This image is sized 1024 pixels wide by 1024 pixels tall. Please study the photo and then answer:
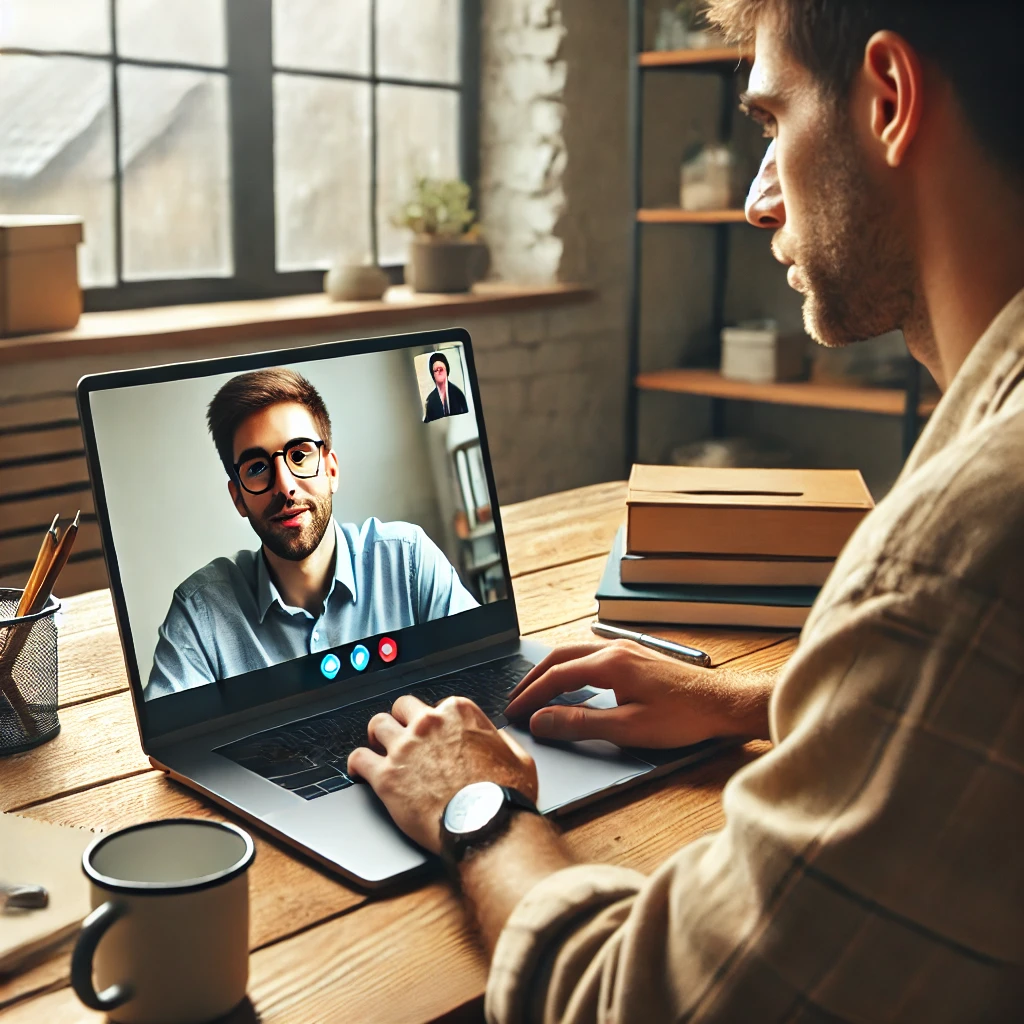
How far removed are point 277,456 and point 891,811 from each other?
0.63 metres

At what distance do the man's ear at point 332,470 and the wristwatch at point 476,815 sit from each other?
31cm

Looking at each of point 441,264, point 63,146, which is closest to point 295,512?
point 63,146

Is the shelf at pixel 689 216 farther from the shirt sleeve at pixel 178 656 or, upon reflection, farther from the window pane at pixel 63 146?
the shirt sleeve at pixel 178 656

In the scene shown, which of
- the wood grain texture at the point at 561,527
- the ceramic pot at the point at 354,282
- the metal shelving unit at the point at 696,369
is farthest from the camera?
the metal shelving unit at the point at 696,369

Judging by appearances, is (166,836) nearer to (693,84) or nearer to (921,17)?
(921,17)

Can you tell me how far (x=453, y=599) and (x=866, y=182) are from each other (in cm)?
58

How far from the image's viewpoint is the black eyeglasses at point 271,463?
1.03m

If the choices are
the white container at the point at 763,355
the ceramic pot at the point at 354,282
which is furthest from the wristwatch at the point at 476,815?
the white container at the point at 763,355

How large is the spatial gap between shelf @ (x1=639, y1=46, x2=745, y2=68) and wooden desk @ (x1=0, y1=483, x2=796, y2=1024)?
236 centimetres

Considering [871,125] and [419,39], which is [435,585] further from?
[419,39]

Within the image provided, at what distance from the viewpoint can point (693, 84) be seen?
3887 millimetres

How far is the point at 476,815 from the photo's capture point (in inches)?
32.9

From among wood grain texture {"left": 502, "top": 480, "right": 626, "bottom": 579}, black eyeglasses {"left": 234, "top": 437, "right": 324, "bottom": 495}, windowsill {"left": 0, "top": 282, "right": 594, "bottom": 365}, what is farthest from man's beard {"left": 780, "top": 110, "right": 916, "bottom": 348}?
windowsill {"left": 0, "top": 282, "right": 594, "bottom": 365}

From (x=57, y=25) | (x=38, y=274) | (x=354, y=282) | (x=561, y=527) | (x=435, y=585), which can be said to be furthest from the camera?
(x=354, y=282)
